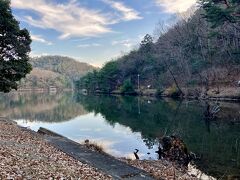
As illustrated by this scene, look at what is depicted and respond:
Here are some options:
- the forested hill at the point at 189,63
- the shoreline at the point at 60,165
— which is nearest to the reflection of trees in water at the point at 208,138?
the shoreline at the point at 60,165

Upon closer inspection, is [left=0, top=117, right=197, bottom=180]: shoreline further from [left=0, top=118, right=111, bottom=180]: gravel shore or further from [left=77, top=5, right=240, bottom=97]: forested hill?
[left=77, top=5, right=240, bottom=97]: forested hill

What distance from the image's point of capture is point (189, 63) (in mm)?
97000

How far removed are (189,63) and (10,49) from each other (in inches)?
2869

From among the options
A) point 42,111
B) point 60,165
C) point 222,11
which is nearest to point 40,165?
point 60,165

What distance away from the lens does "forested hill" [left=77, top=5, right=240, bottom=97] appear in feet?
244

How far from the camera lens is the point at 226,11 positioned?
40469 millimetres

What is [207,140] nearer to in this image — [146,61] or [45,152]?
[45,152]

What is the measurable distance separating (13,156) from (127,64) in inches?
4621

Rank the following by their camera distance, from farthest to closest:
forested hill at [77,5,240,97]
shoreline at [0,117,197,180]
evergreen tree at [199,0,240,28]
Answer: forested hill at [77,5,240,97] → evergreen tree at [199,0,240,28] → shoreline at [0,117,197,180]

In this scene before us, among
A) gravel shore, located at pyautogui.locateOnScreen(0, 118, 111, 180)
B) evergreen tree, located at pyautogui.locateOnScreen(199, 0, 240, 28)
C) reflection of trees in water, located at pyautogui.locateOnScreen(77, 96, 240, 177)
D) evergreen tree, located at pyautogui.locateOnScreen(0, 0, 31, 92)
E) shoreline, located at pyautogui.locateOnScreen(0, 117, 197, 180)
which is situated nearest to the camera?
gravel shore, located at pyautogui.locateOnScreen(0, 118, 111, 180)

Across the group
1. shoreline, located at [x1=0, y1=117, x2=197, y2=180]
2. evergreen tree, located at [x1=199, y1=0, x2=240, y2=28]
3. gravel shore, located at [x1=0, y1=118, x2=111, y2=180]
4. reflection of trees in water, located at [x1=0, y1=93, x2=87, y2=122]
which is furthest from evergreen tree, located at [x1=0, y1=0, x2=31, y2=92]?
evergreen tree, located at [x1=199, y1=0, x2=240, y2=28]

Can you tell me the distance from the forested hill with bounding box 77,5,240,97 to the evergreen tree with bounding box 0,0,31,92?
79.5ft

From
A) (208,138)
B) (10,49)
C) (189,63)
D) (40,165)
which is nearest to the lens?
(40,165)

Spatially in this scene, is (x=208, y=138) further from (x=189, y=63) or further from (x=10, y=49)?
(x=189, y=63)
